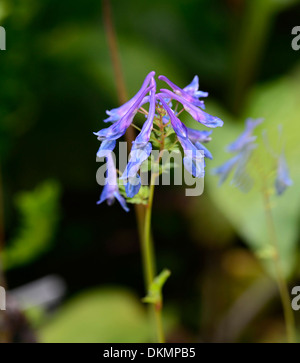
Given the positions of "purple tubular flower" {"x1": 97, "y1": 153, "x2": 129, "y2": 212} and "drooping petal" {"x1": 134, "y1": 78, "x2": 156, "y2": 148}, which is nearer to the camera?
"drooping petal" {"x1": 134, "y1": 78, "x2": 156, "y2": 148}

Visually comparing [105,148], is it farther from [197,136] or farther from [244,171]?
[244,171]

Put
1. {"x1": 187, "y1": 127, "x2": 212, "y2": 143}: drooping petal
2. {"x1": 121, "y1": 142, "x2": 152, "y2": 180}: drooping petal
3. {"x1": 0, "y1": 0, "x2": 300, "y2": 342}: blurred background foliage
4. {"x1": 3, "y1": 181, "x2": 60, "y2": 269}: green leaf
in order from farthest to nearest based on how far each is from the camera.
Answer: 1. {"x1": 0, "y1": 0, "x2": 300, "y2": 342}: blurred background foliage
2. {"x1": 3, "y1": 181, "x2": 60, "y2": 269}: green leaf
3. {"x1": 187, "y1": 127, "x2": 212, "y2": 143}: drooping petal
4. {"x1": 121, "y1": 142, "x2": 152, "y2": 180}: drooping petal

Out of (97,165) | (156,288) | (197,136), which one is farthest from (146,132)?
(97,165)

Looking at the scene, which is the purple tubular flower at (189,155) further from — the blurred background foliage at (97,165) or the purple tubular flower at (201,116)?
the blurred background foliage at (97,165)

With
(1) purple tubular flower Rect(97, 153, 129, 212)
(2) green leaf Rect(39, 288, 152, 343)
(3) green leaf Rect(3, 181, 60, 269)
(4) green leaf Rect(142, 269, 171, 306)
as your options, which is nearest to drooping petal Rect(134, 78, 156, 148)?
(1) purple tubular flower Rect(97, 153, 129, 212)

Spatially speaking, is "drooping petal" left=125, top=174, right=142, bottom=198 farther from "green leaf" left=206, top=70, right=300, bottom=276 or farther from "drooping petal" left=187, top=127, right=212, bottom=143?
"green leaf" left=206, top=70, right=300, bottom=276
